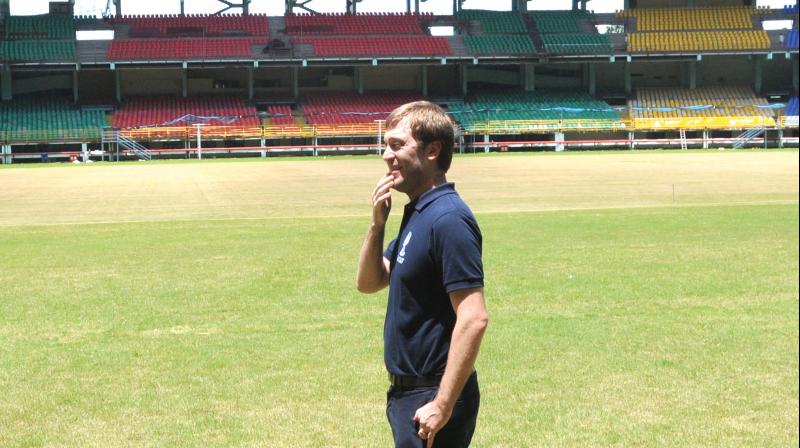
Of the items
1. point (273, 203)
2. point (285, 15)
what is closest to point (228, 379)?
point (273, 203)

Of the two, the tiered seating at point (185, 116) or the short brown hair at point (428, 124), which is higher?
the short brown hair at point (428, 124)

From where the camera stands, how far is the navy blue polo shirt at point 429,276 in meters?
3.74

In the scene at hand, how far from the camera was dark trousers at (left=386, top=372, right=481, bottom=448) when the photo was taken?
403 cm

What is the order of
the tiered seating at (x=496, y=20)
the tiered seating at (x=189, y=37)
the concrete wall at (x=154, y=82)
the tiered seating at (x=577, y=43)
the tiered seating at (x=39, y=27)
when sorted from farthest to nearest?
1. the tiered seating at (x=496, y=20)
2. the concrete wall at (x=154, y=82)
3. the tiered seating at (x=577, y=43)
4. the tiered seating at (x=39, y=27)
5. the tiered seating at (x=189, y=37)

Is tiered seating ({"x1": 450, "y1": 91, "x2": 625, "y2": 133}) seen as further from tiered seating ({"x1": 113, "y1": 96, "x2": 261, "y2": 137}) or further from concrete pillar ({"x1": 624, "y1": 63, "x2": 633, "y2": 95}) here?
tiered seating ({"x1": 113, "y1": 96, "x2": 261, "y2": 137})

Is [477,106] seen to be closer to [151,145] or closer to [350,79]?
[350,79]

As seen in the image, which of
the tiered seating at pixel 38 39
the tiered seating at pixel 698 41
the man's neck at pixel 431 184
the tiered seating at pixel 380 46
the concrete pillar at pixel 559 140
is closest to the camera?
the man's neck at pixel 431 184

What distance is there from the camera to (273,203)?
95.9 ft

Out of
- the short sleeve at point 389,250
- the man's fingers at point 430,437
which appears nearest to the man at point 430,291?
the man's fingers at point 430,437

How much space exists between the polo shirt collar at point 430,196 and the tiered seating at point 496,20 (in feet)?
258

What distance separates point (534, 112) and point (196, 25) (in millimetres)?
27676

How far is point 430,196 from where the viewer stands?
3.90 metres

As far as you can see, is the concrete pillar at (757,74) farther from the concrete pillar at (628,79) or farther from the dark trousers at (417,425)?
the dark trousers at (417,425)

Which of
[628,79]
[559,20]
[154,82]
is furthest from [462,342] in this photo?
[559,20]
